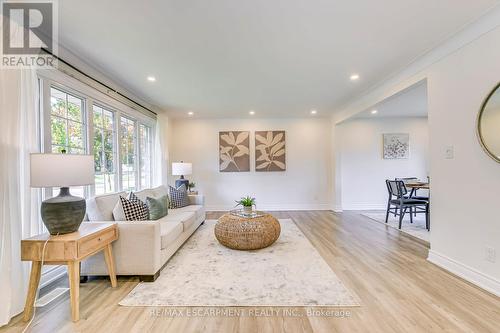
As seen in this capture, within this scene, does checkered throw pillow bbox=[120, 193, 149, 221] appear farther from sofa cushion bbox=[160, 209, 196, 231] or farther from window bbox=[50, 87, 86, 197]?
window bbox=[50, 87, 86, 197]

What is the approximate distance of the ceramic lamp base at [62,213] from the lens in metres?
1.91

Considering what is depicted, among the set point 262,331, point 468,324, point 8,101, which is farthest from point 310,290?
point 8,101

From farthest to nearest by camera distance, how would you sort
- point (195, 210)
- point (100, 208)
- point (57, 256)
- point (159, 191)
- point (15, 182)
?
point (159, 191)
point (195, 210)
point (100, 208)
point (15, 182)
point (57, 256)

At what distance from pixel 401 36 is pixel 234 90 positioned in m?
2.52

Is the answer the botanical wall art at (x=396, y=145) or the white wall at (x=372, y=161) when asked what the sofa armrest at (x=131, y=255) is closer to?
the white wall at (x=372, y=161)

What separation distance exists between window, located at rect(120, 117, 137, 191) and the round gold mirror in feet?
16.2

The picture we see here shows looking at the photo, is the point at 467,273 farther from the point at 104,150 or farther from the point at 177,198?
the point at 104,150

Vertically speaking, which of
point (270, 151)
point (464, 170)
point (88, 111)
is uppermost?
point (88, 111)

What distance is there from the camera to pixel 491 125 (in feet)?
7.35

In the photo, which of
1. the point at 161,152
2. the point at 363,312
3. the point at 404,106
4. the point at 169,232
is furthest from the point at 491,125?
the point at 161,152

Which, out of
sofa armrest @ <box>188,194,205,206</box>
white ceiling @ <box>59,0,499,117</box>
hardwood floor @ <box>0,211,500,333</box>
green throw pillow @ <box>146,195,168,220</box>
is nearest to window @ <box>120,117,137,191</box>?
white ceiling @ <box>59,0,499,117</box>

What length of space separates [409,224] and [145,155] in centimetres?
573

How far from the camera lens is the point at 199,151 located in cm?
646

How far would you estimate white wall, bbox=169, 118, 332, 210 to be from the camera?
6441 millimetres
